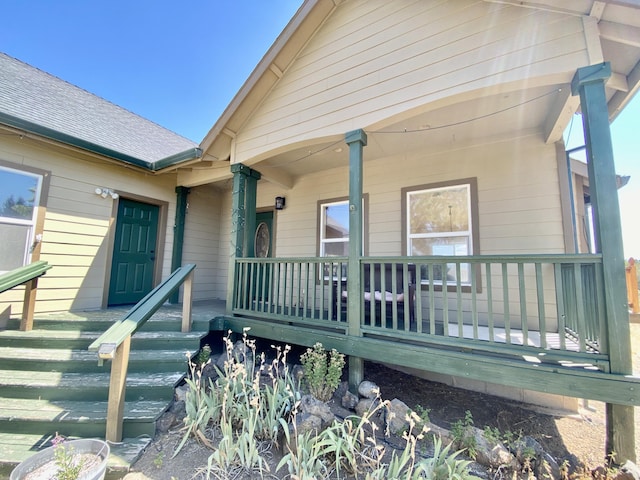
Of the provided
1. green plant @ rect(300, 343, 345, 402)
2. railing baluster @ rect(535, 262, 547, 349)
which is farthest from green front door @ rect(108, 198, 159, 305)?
railing baluster @ rect(535, 262, 547, 349)

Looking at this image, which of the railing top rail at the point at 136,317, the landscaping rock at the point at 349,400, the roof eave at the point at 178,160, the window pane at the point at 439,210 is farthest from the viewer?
the roof eave at the point at 178,160

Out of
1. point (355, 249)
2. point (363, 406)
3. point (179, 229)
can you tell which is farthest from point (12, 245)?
point (363, 406)

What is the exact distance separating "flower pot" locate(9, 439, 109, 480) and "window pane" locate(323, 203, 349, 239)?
4.21 meters

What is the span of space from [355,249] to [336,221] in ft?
7.14

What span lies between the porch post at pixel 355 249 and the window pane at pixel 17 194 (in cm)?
464

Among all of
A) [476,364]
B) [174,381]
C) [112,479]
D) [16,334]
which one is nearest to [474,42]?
[476,364]

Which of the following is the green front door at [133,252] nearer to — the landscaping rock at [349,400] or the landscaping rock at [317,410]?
the landscaping rock at [317,410]

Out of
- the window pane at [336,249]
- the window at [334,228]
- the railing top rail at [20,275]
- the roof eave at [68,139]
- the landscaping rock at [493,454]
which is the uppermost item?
the roof eave at [68,139]

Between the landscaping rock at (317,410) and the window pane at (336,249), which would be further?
the window pane at (336,249)

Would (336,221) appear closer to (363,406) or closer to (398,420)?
(363,406)

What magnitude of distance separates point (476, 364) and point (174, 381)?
311cm

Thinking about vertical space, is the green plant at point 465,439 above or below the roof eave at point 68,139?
below

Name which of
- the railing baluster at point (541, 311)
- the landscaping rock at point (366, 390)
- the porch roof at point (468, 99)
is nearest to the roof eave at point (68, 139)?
the porch roof at point (468, 99)

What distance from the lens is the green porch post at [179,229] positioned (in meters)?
5.92
